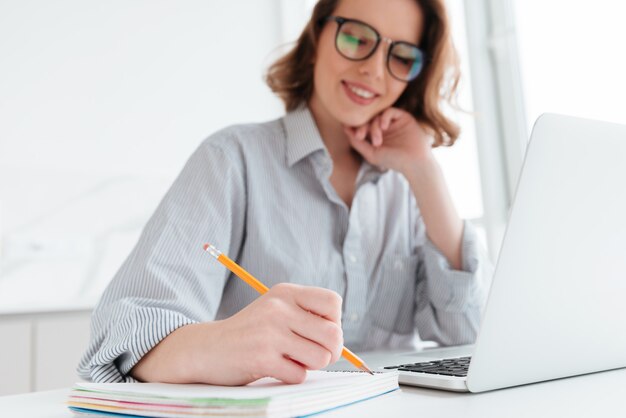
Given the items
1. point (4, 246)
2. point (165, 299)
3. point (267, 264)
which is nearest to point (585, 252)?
point (165, 299)

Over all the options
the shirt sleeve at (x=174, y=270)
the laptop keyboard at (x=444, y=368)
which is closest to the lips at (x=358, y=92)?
the shirt sleeve at (x=174, y=270)

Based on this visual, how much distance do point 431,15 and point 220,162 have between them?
2.18 ft

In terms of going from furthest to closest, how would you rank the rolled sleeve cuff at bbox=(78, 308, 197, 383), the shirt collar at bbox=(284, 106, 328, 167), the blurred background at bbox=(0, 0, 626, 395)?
1. the blurred background at bbox=(0, 0, 626, 395)
2. the shirt collar at bbox=(284, 106, 328, 167)
3. the rolled sleeve cuff at bbox=(78, 308, 197, 383)

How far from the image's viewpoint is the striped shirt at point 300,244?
3.14 ft

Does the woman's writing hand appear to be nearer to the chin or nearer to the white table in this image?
the white table


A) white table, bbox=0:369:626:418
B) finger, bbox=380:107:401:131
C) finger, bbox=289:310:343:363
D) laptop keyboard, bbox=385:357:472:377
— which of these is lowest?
laptop keyboard, bbox=385:357:472:377

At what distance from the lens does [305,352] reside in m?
0.58

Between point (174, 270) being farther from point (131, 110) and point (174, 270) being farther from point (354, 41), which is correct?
point (131, 110)

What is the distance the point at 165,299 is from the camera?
0.86m

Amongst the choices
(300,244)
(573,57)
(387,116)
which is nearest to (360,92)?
(387,116)

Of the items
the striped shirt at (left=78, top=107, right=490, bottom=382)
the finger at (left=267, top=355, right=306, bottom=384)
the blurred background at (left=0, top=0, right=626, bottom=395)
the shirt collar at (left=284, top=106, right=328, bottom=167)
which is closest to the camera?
the finger at (left=267, top=355, right=306, bottom=384)

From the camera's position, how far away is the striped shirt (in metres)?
0.96

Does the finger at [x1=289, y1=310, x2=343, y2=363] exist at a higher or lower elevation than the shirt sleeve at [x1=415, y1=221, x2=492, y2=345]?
higher

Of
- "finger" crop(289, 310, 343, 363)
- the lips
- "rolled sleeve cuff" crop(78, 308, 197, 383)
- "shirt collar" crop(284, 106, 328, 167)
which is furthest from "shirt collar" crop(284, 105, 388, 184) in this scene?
"finger" crop(289, 310, 343, 363)
